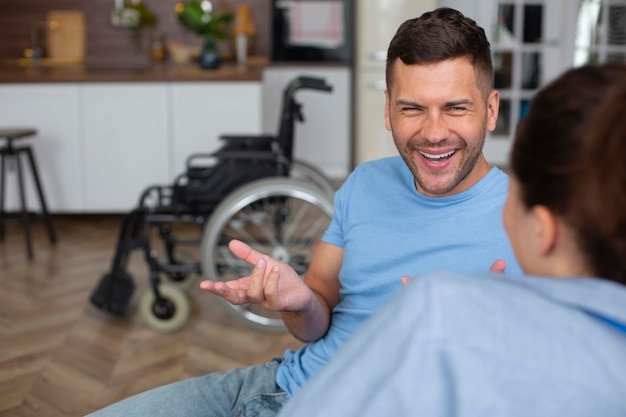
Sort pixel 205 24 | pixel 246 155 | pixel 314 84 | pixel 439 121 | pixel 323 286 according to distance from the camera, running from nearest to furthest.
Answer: pixel 439 121, pixel 323 286, pixel 246 155, pixel 314 84, pixel 205 24

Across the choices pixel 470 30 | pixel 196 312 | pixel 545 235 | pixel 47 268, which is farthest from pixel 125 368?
pixel 545 235

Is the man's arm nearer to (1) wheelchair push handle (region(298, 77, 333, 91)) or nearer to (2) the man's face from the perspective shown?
(2) the man's face

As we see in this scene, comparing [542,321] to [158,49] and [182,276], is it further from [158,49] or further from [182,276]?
[158,49]

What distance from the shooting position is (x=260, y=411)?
126 cm

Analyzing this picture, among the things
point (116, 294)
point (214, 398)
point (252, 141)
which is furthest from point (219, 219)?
point (214, 398)

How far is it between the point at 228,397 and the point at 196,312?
6.59ft

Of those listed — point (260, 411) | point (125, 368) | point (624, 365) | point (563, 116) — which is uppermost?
point (563, 116)

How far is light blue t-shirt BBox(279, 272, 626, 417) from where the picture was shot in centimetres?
64

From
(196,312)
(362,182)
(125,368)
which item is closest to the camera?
(362,182)

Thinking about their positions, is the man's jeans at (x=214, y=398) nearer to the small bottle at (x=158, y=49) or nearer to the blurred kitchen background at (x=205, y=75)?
the blurred kitchen background at (x=205, y=75)

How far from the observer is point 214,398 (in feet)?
4.25

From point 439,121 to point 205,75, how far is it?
11.4 feet

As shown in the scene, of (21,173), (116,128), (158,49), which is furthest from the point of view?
(158,49)

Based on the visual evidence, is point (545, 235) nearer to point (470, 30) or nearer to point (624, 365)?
point (624, 365)
